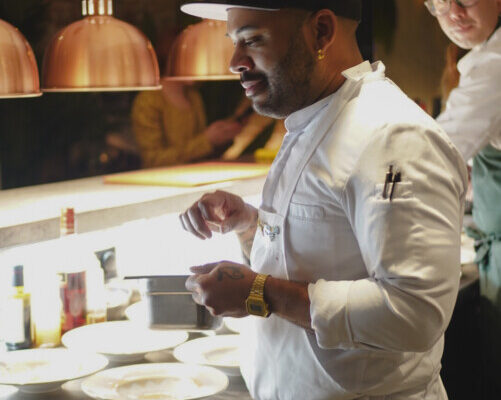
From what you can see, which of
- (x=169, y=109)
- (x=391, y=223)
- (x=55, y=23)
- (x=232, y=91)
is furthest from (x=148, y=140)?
(x=391, y=223)

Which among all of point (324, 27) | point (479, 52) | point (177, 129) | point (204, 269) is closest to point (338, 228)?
point (204, 269)

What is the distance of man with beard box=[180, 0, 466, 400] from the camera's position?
52.8 inches

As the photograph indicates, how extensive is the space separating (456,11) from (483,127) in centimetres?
48

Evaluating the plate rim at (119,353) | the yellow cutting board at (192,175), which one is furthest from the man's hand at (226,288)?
the yellow cutting board at (192,175)

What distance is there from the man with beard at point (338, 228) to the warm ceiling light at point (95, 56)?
63 centimetres

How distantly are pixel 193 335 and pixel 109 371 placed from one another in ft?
1.41

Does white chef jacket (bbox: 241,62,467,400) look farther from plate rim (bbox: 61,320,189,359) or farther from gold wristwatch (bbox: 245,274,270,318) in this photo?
plate rim (bbox: 61,320,189,359)

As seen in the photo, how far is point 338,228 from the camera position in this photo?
1476 mm

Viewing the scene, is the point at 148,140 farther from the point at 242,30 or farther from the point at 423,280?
the point at 423,280

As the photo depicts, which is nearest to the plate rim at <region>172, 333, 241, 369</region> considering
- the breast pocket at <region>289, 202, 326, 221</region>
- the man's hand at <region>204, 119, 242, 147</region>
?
the breast pocket at <region>289, 202, 326, 221</region>

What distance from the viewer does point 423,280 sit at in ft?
4.33

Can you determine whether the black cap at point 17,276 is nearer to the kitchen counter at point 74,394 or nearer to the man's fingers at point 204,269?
the kitchen counter at point 74,394

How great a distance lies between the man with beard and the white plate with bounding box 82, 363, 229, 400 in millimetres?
285

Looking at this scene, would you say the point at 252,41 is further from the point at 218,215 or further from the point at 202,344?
the point at 202,344
